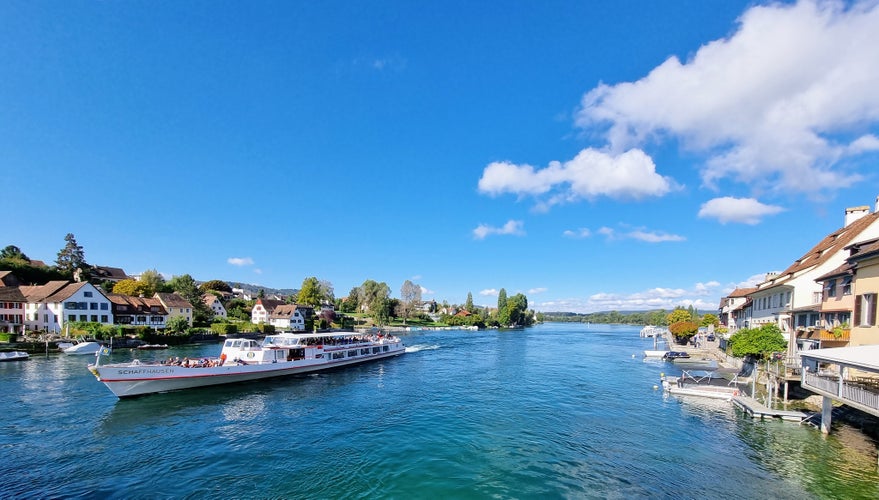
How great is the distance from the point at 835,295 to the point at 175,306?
4230 inches

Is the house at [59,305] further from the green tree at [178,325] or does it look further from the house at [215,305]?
the house at [215,305]

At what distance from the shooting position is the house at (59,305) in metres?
62.2

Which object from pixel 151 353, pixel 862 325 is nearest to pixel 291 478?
pixel 862 325

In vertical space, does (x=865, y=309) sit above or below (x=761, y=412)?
above

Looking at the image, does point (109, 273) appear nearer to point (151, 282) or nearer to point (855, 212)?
point (151, 282)

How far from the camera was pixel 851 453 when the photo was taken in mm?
17578

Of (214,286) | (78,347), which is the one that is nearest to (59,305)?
(78,347)

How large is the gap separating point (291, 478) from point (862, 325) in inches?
1285

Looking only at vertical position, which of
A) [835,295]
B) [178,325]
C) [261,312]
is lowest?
[261,312]

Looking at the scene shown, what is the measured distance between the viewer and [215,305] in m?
111

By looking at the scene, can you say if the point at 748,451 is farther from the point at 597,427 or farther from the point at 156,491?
the point at 156,491

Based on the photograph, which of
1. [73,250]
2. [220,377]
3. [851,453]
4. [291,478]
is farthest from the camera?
[73,250]

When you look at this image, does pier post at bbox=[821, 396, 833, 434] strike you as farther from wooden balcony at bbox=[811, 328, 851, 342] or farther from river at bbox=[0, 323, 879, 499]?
wooden balcony at bbox=[811, 328, 851, 342]

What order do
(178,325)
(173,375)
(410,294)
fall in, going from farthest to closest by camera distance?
(410,294) → (178,325) → (173,375)
